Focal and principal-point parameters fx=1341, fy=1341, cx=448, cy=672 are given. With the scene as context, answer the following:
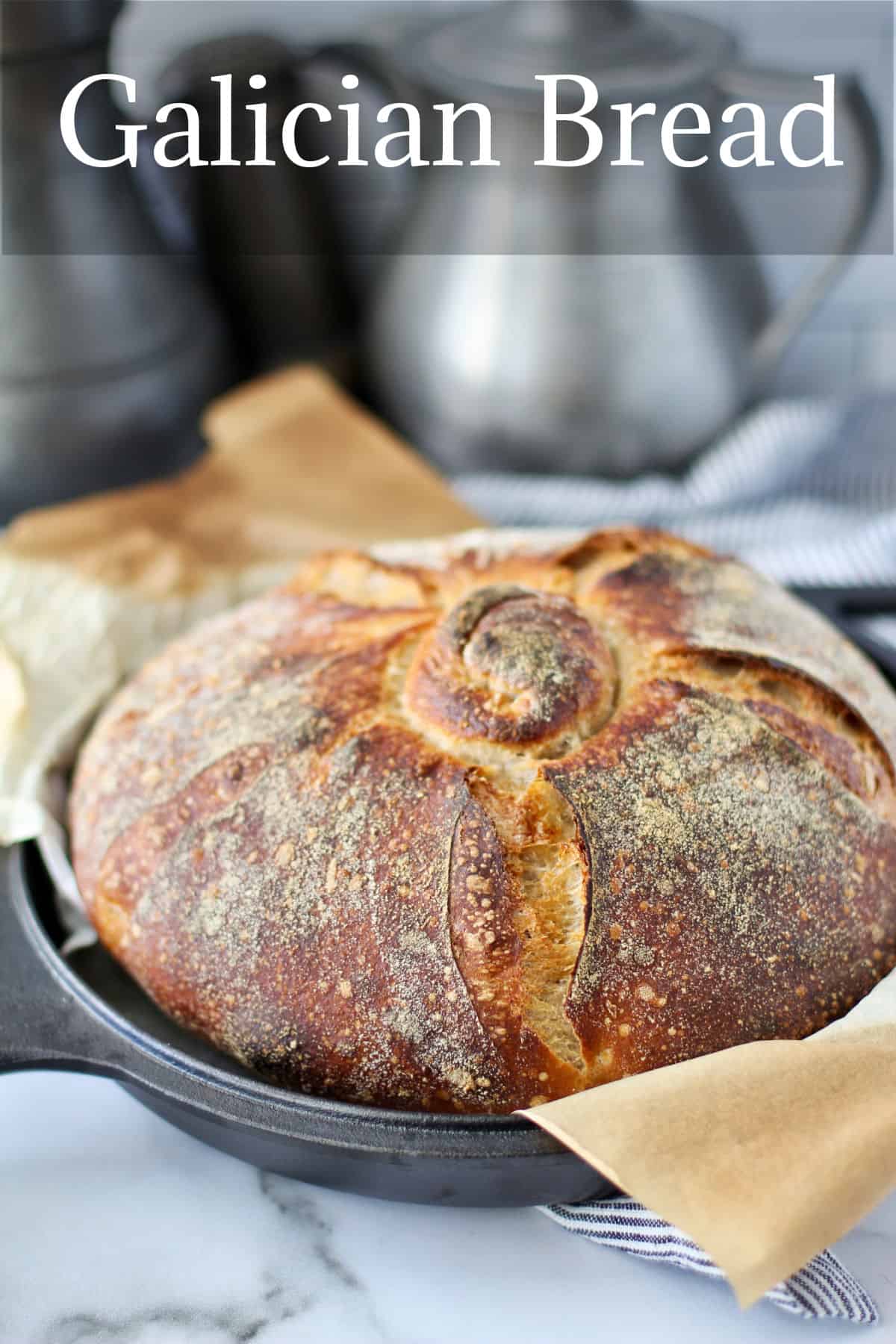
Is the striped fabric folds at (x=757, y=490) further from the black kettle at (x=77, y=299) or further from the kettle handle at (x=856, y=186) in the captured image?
the black kettle at (x=77, y=299)

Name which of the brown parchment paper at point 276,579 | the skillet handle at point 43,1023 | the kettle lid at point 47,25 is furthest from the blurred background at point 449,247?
the skillet handle at point 43,1023

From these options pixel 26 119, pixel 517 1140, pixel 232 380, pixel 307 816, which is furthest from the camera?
pixel 232 380

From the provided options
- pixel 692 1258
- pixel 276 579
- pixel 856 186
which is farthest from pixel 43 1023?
pixel 856 186

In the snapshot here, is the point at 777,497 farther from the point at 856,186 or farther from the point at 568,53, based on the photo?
the point at 568,53

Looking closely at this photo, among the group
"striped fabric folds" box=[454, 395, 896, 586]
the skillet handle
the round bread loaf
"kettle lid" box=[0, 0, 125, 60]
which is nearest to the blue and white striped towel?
"striped fabric folds" box=[454, 395, 896, 586]

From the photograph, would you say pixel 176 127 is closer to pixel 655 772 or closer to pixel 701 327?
pixel 701 327

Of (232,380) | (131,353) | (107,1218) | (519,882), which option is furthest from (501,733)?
(232,380)

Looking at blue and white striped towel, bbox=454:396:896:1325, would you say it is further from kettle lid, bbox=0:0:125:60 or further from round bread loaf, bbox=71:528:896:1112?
kettle lid, bbox=0:0:125:60
